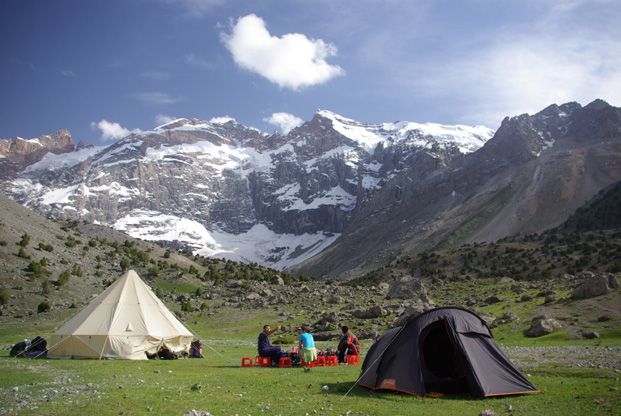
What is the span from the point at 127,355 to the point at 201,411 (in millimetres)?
15125

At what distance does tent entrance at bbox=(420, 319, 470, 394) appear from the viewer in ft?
57.9

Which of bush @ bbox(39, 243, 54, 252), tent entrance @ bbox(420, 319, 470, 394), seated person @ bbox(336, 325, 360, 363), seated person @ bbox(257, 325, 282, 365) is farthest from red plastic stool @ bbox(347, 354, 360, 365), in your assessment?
bush @ bbox(39, 243, 54, 252)

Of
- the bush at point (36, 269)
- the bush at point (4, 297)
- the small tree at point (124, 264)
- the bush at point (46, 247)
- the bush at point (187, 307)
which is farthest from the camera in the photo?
the small tree at point (124, 264)

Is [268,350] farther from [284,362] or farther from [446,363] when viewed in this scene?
[446,363]

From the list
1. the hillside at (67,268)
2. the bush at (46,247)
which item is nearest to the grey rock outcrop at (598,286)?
the hillside at (67,268)

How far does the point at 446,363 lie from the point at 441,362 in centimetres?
18

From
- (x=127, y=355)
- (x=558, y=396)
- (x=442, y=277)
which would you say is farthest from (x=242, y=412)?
(x=442, y=277)

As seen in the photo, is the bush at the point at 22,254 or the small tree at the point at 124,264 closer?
the bush at the point at 22,254

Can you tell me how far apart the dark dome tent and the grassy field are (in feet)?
1.62

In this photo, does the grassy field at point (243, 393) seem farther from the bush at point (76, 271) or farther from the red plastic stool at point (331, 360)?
the bush at point (76, 271)

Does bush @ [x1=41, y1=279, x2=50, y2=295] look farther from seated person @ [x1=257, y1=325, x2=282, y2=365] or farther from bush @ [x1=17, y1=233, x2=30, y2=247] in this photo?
seated person @ [x1=257, y1=325, x2=282, y2=365]

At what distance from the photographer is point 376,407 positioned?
15.0 meters

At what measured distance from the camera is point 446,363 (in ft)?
61.1

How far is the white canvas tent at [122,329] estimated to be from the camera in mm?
27062
